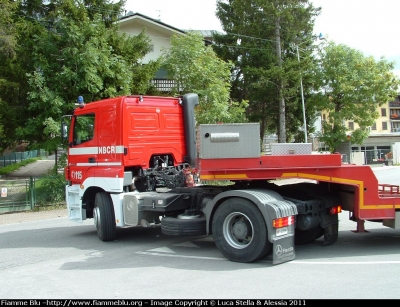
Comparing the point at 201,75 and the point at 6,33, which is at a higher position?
the point at 6,33

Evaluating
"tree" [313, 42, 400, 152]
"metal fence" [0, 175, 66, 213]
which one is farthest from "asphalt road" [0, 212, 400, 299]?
"tree" [313, 42, 400, 152]

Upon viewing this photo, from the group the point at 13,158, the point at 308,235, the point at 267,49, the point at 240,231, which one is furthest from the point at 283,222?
the point at 13,158

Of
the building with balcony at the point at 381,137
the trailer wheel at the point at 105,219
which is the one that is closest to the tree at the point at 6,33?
the trailer wheel at the point at 105,219

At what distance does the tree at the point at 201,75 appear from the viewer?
20844 mm

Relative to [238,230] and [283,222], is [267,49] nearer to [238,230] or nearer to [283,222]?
[238,230]

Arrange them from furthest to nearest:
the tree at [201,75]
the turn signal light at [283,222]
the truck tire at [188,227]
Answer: the tree at [201,75]
the truck tire at [188,227]
the turn signal light at [283,222]

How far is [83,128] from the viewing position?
9.71 metres

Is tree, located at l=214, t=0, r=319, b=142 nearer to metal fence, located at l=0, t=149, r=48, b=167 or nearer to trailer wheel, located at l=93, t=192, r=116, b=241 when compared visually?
metal fence, located at l=0, t=149, r=48, b=167

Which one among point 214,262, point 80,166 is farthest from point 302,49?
point 214,262

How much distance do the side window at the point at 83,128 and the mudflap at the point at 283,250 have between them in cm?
487

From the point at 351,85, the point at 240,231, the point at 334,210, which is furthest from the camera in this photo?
the point at 351,85

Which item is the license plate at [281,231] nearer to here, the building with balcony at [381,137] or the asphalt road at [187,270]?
the asphalt road at [187,270]

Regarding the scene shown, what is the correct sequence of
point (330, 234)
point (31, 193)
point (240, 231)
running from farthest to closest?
point (31, 193) → point (330, 234) → point (240, 231)

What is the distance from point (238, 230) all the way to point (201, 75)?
1554 centimetres
